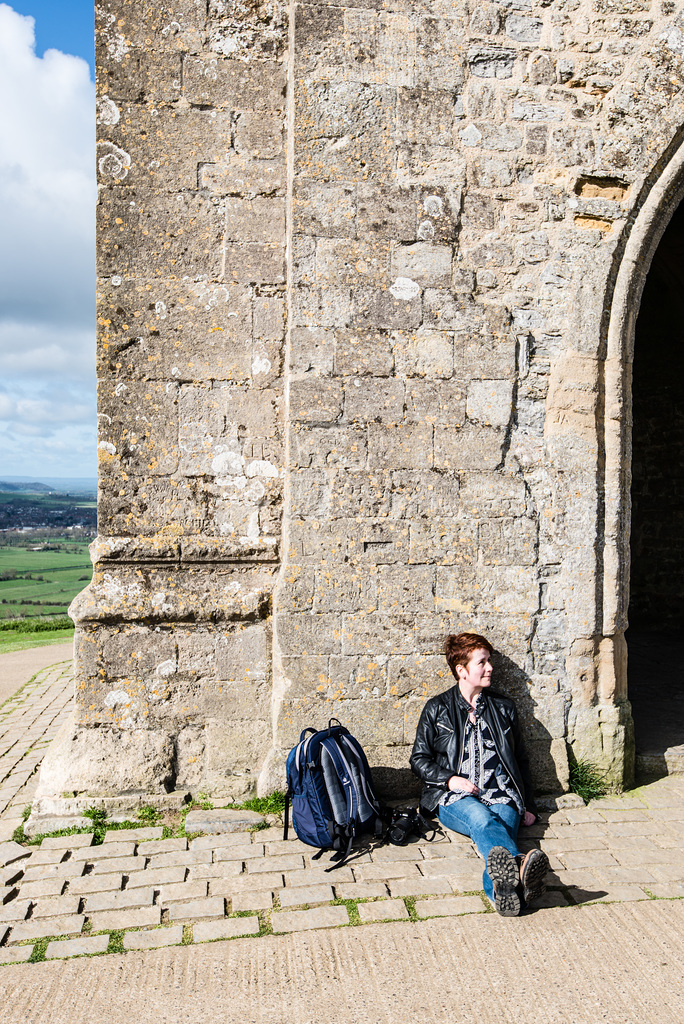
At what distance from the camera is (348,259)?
144 inches

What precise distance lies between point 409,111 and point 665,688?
173 inches

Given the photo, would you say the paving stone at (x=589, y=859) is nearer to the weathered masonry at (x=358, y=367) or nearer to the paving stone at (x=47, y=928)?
the weathered masonry at (x=358, y=367)

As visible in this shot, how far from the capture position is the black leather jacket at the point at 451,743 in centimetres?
346

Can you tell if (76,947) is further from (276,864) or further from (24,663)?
(24,663)

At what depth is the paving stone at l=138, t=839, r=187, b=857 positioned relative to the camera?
3.28 meters

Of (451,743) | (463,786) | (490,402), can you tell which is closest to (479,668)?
(451,743)

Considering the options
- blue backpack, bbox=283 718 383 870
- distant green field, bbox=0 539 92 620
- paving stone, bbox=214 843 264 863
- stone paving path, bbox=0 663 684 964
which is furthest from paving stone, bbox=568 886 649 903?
distant green field, bbox=0 539 92 620

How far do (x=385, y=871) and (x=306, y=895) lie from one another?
38cm

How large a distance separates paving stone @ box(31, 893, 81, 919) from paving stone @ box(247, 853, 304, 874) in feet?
2.32

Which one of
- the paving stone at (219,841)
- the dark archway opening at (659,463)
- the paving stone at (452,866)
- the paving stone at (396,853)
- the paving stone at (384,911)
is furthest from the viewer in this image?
the dark archway opening at (659,463)

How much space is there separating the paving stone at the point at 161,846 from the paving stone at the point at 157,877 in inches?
5.6

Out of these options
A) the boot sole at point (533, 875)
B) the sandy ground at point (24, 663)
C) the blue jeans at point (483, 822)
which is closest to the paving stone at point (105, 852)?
the blue jeans at point (483, 822)

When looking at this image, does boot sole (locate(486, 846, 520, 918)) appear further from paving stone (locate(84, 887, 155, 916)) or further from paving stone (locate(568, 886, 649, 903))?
paving stone (locate(84, 887, 155, 916))

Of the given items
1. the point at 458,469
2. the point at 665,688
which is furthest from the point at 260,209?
the point at 665,688
